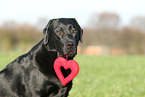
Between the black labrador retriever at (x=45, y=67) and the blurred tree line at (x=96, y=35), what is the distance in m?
37.9

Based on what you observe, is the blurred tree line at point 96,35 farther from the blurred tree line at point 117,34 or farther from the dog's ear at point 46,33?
the dog's ear at point 46,33

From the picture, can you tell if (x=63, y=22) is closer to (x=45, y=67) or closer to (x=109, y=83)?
(x=45, y=67)

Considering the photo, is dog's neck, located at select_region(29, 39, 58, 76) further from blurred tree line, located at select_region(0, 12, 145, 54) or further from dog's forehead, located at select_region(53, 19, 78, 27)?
blurred tree line, located at select_region(0, 12, 145, 54)

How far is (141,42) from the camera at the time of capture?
145ft

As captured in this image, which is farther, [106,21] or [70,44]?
[106,21]

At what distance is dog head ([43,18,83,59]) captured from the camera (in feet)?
11.5

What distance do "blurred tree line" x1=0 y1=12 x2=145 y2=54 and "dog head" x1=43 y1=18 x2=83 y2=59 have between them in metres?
37.9

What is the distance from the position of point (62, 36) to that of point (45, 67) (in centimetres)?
59

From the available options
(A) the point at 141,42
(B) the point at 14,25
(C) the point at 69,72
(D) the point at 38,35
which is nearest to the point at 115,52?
(A) the point at 141,42

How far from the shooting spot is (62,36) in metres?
3.60

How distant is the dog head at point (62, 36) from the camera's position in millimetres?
3516

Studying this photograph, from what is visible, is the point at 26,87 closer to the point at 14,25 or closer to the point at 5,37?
the point at 5,37

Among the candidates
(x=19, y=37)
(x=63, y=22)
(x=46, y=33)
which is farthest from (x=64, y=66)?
(x=19, y=37)

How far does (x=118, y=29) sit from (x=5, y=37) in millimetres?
24465
